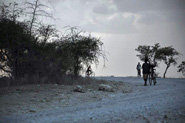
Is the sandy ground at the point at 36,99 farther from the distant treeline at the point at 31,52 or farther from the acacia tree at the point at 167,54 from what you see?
the acacia tree at the point at 167,54

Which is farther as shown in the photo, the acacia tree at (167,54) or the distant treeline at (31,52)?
the acacia tree at (167,54)

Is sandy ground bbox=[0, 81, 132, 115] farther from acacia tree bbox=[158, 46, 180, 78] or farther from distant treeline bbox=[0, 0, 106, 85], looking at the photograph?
acacia tree bbox=[158, 46, 180, 78]

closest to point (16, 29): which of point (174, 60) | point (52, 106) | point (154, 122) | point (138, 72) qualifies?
point (52, 106)

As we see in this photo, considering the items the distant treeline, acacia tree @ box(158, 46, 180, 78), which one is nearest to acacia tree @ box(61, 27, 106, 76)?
the distant treeline

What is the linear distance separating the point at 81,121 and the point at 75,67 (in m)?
11.3

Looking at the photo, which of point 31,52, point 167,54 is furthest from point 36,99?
point 167,54

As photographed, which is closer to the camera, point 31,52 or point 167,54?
point 31,52

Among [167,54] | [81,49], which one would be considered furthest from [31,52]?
[167,54]

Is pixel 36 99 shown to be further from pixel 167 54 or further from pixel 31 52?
pixel 167 54

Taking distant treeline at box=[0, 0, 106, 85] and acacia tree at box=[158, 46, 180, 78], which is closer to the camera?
distant treeline at box=[0, 0, 106, 85]

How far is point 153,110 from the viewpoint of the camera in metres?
6.26

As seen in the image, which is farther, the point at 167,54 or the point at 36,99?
the point at 167,54

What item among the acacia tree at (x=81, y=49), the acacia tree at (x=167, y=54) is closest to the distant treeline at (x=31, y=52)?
the acacia tree at (x=81, y=49)

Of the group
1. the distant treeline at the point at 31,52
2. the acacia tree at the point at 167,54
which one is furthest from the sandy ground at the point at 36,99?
the acacia tree at the point at 167,54
